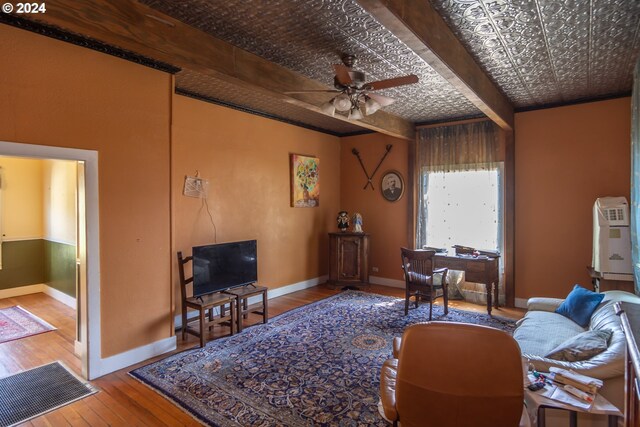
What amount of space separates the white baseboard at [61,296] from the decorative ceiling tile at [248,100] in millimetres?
3396

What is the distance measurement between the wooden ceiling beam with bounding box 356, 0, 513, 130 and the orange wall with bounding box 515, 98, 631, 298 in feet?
5.14

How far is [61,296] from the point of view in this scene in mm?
5133

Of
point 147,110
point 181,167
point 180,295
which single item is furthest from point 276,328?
point 147,110

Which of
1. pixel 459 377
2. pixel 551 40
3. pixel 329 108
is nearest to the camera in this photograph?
pixel 459 377

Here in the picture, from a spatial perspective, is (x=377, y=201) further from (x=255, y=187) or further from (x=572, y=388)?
(x=572, y=388)

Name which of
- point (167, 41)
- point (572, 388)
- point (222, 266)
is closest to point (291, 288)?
point (222, 266)

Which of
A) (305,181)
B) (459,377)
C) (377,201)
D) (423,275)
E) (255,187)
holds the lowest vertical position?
(423,275)

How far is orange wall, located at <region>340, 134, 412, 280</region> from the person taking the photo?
6035 millimetres

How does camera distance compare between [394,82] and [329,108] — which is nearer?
[394,82]

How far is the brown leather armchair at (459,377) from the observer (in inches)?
55.8

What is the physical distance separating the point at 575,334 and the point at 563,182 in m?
2.52

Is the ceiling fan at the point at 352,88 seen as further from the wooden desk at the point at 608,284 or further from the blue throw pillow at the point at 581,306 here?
the wooden desk at the point at 608,284

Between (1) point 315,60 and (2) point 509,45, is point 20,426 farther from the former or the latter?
(2) point 509,45

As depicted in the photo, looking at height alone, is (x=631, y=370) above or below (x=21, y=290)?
above
